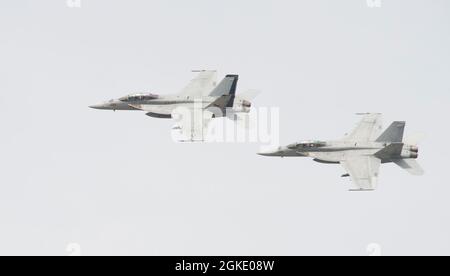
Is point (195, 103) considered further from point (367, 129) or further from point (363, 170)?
point (363, 170)

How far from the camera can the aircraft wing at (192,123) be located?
8562 centimetres

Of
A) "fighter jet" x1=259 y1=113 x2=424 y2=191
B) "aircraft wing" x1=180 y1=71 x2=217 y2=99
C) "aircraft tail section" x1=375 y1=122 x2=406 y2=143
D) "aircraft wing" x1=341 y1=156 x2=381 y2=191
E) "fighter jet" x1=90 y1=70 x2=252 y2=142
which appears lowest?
"aircraft wing" x1=341 y1=156 x2=381 y2=191

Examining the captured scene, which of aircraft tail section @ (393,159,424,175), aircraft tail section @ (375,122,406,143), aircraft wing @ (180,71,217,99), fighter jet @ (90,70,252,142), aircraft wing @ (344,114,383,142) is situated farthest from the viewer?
aircraft wing @ (180,71,217,99)

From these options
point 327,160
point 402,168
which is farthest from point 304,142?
point 402,168

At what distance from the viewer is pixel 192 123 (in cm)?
8775

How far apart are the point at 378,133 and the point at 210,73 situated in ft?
50.4

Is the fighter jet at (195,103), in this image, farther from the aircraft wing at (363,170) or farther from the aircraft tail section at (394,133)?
the aircraft tail section at (394,133)

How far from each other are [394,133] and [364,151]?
9.64 feet

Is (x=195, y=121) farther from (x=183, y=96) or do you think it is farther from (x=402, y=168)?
(x=402, y=168)

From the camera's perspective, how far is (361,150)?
8744 centimetres

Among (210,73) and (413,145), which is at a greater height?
(210,73)

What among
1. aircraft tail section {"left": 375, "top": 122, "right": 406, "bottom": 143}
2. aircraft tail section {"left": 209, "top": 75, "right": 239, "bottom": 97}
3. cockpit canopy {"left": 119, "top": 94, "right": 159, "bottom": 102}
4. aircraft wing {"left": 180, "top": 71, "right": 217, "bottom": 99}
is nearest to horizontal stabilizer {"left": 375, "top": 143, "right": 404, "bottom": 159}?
aircraft tail section {"left": 375, "top": 122, "right": 406, "bottom": 143}

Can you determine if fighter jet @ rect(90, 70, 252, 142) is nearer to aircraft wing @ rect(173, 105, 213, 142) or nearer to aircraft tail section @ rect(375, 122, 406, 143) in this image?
aircraft wing @ rect(173, 105, 213, 142)

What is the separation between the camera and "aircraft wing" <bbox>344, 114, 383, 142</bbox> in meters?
89.3
